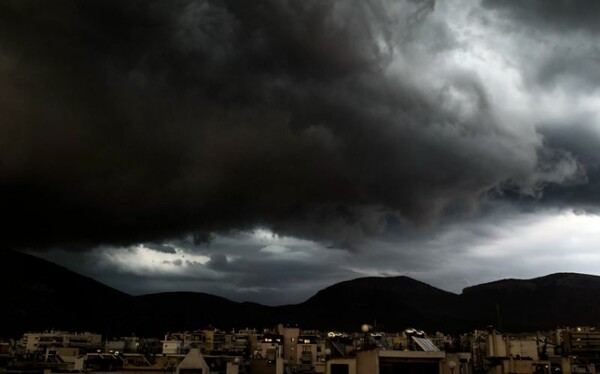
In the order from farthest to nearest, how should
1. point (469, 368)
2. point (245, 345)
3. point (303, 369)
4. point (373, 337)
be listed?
point (245, 345) → point (303, 369) → point (469, 368) → point (373, 337)

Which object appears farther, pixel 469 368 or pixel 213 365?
pixel 213 365

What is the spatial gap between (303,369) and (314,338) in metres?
45.6

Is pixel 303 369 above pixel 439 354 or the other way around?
the other way around

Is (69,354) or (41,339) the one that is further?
(41,339)

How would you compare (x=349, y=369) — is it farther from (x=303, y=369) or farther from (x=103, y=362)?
(x=303, y=369)

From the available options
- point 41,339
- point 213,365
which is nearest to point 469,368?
point 213,365

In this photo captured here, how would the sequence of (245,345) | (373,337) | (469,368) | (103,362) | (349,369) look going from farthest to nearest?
(245,345) < (103,362) < (469,368) < (373,337) < (349,369)

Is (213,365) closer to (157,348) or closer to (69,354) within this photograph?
(69,354)

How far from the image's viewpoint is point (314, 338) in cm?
17075

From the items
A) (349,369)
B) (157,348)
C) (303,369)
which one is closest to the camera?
(349,369)

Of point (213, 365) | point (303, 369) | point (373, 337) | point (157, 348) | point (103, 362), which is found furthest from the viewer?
point (157, 348)

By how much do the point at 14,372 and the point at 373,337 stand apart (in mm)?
48488

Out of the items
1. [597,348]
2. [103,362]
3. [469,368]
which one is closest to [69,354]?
[103,362]

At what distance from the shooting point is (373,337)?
185ft
